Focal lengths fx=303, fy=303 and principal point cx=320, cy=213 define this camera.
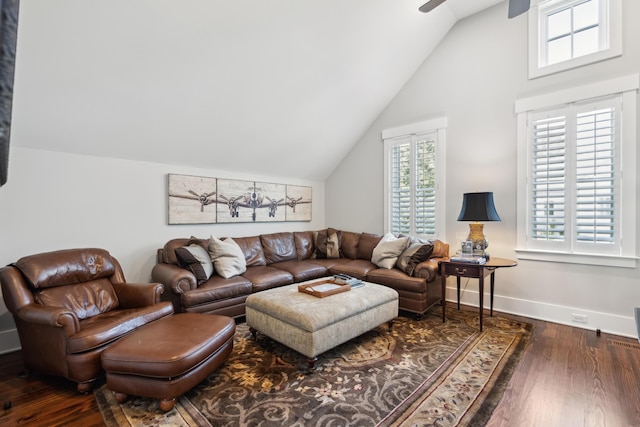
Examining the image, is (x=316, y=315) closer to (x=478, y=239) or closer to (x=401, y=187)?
(x=478, y=239)

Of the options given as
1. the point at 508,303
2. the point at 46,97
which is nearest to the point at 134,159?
the point at 46,97

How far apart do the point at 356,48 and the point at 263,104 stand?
4.32 ft

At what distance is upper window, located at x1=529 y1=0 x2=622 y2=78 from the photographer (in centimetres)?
311

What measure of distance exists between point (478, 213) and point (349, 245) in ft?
6.72

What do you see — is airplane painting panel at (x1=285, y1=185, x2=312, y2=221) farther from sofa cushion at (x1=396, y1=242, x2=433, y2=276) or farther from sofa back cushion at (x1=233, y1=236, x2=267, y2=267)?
sofa cushion at (x1=396, y1=242, x2=433, y2=276)

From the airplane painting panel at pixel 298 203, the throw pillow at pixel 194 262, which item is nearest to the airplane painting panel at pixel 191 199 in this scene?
the throw pillow at pixel 194 262

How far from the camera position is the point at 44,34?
225 centimetres

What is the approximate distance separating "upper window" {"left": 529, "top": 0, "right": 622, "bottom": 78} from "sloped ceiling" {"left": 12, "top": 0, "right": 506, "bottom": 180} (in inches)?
28.6

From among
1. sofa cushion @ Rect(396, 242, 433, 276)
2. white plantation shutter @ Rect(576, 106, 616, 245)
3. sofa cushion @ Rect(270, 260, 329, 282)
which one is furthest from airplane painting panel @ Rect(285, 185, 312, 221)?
white plantation shutter @ Rect(576, 106, 616, 245)

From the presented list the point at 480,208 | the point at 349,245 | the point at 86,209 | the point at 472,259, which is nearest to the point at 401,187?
the point at 349,245

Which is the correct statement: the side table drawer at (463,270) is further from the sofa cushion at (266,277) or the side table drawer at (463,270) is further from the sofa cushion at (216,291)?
the sofa cushion at (216,291)

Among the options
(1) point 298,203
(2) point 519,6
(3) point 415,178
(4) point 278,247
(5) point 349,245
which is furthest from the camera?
(1) point 298,203

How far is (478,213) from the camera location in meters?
3.39

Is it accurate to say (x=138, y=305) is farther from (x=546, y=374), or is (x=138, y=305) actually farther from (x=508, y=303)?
(x=508, y=303)
